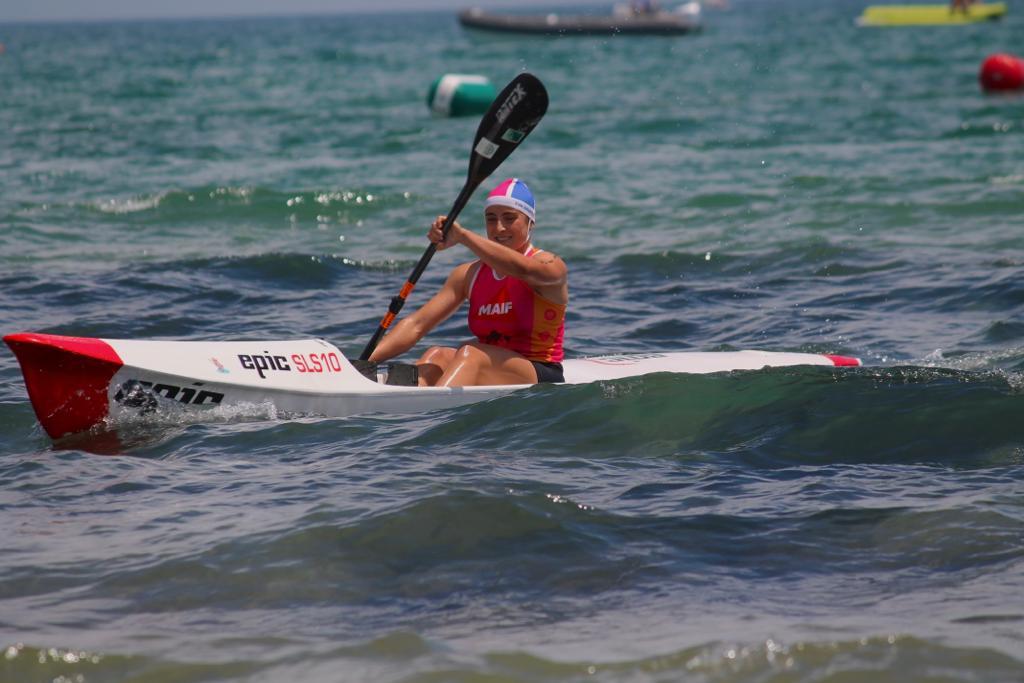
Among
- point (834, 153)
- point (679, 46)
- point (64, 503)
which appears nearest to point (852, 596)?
point (64, 503)

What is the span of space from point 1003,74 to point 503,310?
19.1 m

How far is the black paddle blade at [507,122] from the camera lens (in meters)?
7.51

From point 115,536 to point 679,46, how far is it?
4467 centimetres

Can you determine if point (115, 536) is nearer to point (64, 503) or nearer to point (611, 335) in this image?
point (64, 503)

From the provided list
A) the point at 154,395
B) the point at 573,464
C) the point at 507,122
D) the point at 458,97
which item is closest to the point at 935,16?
the point at 458,97

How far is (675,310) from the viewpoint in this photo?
32.0ft

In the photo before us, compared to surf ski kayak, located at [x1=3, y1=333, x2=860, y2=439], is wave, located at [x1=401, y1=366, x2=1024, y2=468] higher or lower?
lower

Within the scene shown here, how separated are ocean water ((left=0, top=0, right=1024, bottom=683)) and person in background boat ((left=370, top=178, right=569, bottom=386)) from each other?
0.89ft

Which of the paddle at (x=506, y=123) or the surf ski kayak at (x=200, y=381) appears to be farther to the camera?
the paddle at (x=506, y=123)

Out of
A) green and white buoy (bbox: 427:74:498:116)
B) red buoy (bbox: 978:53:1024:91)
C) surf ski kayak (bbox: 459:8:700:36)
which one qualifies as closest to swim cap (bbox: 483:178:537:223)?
green and white buoy (bbox: 427:74:498:116)

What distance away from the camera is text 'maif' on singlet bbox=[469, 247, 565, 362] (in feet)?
22.4

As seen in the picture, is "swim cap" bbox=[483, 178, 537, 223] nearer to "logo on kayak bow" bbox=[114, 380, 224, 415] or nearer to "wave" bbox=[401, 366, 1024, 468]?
"wave" bbox=[401, 366, 1024, 468]

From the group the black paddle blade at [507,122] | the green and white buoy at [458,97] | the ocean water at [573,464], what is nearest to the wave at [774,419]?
the ocean water at [573,464]

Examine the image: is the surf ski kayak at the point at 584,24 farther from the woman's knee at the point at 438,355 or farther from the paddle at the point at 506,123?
the woman's knee at the point at 438,355
